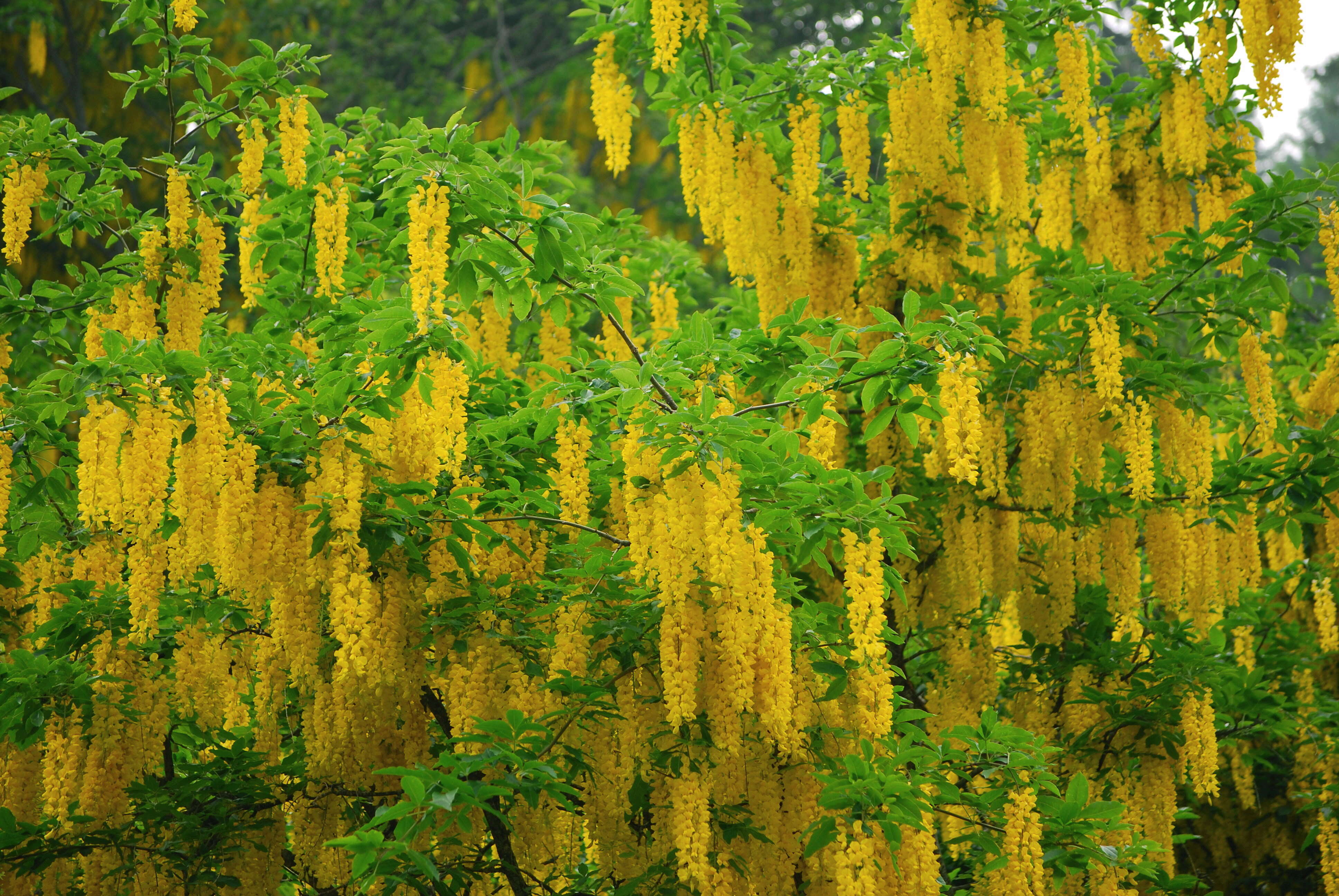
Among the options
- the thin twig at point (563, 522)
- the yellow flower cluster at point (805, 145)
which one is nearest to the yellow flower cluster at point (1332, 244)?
the yellow flower cluster at point (805, 145)

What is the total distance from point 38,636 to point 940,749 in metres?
3.61

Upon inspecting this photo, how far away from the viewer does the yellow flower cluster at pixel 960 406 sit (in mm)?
4152

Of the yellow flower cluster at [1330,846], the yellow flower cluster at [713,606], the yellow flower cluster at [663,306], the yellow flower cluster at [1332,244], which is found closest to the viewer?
the yellow flower cluster at [713,606]

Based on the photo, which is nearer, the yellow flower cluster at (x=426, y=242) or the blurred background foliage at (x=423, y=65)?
the yellow flower cluster at (x=426, y=242)

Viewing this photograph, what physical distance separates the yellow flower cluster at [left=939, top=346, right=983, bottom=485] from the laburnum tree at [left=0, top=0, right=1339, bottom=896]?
0.06 feet

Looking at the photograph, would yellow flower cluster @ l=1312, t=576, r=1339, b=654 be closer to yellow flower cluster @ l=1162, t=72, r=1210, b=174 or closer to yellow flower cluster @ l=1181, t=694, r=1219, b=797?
yellow flower cluster @ l=1181, t=694, r=1219, b=797

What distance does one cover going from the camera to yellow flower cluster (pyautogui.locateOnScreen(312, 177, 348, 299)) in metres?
5.03

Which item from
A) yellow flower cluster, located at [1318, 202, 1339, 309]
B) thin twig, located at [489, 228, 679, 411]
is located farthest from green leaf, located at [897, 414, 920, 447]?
yellow flower cluster, located at [1318, 202, 1339, 309]

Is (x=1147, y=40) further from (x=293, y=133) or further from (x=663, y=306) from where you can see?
(x=293, y=133)

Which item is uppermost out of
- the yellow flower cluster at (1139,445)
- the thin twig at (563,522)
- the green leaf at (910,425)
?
the yellow flower cluster at (1139,445)

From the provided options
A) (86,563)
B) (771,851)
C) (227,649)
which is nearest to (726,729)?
(771,851)

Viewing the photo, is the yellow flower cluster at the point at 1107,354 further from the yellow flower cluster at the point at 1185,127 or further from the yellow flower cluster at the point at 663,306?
the yellow flower cluster at the point at 663,306

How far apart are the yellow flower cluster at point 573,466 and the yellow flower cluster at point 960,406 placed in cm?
137

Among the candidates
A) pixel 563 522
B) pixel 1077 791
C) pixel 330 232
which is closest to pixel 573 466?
pixel 563 522
